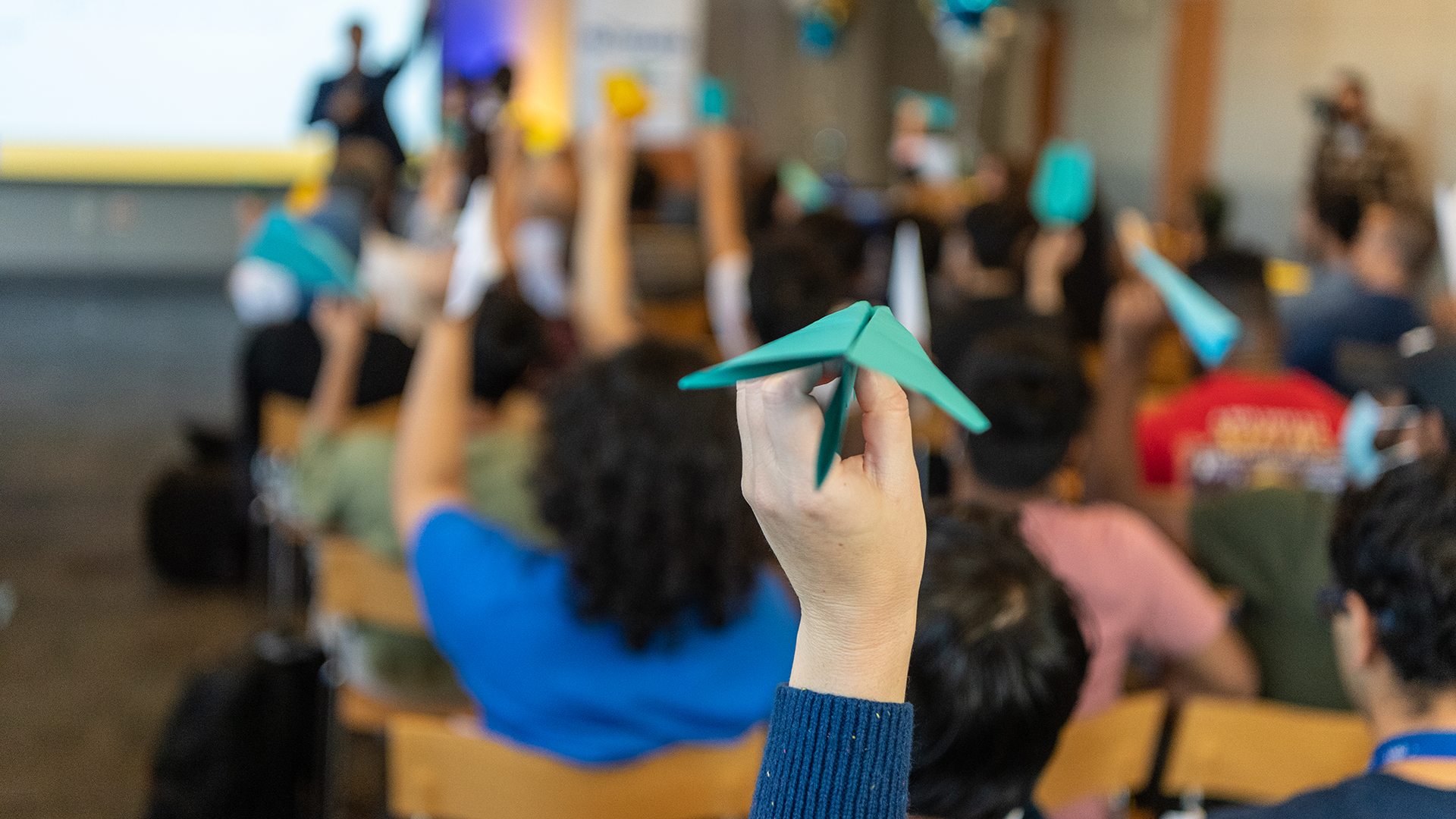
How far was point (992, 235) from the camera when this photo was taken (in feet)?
11.8

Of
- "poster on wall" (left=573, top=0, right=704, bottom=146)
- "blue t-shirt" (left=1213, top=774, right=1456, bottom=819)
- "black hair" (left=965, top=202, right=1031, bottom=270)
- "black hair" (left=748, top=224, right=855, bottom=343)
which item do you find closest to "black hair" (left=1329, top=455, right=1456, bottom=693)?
"blue t-shirt" (left=1213, top=774, right=1456, bottom=819)

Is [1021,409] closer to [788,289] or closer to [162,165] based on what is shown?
[788,289]

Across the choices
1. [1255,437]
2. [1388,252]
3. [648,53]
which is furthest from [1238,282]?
[648,53]

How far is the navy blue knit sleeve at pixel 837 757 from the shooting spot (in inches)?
24.3

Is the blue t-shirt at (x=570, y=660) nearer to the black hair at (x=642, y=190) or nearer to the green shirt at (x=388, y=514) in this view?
the green shirt at (x=388, y=514)

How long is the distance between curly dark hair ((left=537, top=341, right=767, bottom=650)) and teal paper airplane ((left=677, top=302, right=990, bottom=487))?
3.33ft

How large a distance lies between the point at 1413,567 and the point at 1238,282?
197cm

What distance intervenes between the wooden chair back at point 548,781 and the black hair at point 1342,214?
2.78 meters

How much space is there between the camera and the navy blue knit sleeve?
0.62 metres

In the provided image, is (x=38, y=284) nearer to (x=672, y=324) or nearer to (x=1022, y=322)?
(x=672, y=324)

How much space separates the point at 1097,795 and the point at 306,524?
1856 millimetres

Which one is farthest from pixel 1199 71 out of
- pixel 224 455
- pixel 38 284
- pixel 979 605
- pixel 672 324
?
pixel 38 284

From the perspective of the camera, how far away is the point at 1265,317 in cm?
278

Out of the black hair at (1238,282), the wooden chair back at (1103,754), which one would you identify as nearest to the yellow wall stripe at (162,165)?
the black hair at (1238,282)
